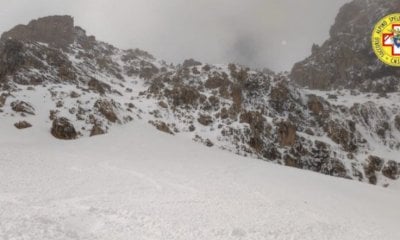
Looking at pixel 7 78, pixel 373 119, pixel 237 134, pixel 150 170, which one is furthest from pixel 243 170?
pixel 373 119

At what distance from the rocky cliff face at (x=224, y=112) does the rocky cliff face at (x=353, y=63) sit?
19825 mm

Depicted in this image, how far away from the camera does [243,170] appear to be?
91.0 feet

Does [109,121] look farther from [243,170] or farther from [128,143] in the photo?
[243,170]

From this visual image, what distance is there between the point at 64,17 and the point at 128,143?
9337cm

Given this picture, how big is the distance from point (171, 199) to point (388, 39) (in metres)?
22.1

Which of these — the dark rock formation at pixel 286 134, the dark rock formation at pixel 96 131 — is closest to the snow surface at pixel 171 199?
the dark rock formation at pixel 96 131

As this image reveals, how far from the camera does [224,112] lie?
181 feet

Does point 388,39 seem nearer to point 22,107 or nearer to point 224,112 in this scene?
point 224,112

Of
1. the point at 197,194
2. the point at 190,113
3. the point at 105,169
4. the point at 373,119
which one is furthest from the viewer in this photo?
the point at 373,119

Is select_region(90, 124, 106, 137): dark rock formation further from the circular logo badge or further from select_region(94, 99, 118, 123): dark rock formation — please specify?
the circular logo badge

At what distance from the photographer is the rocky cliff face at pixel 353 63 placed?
95.4 metres

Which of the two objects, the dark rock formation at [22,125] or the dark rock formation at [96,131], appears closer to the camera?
the dark rock formation at [22,125]

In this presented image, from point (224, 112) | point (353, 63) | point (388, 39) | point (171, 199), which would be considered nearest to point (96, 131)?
point (224, 112)

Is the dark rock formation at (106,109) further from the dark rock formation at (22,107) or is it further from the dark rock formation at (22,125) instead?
the dark rock formation at (22,125)
